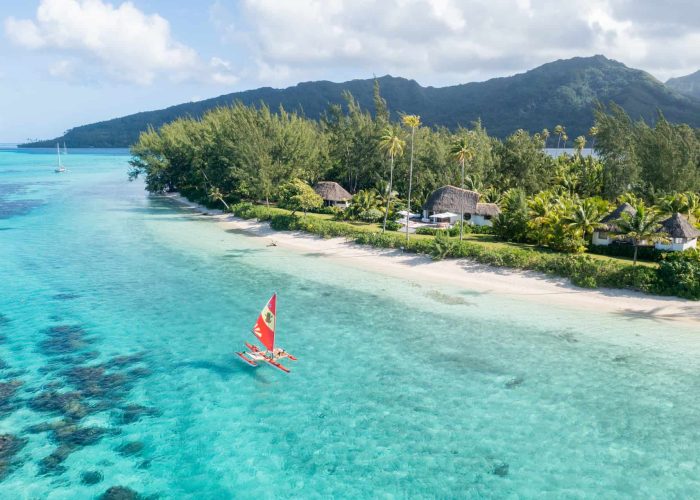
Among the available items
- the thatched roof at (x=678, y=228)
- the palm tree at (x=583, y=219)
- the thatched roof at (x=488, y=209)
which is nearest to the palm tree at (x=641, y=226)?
the thatched roof at (x=678, y=228)

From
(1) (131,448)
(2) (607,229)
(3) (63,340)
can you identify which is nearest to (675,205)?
A: (2) (607,229)

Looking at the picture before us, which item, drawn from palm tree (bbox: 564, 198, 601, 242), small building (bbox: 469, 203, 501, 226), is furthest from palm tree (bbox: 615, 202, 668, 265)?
small building (bbox: 469, 203, 501, 226)

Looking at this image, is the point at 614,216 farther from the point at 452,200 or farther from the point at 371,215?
the point at 371,215

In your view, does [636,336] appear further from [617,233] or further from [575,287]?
[617,233]

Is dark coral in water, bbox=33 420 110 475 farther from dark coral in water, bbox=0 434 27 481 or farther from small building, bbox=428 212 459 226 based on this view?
small building, bbox=428 212 459 226

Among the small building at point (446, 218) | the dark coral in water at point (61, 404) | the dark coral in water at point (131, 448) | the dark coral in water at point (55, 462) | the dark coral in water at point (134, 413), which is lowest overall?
the dark coral in water at point (55, 462)

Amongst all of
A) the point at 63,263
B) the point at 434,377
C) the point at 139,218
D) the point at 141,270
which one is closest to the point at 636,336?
the point at 434,377

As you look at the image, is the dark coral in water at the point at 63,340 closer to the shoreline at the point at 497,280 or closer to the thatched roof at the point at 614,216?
the shoreline at the point at 497,280
